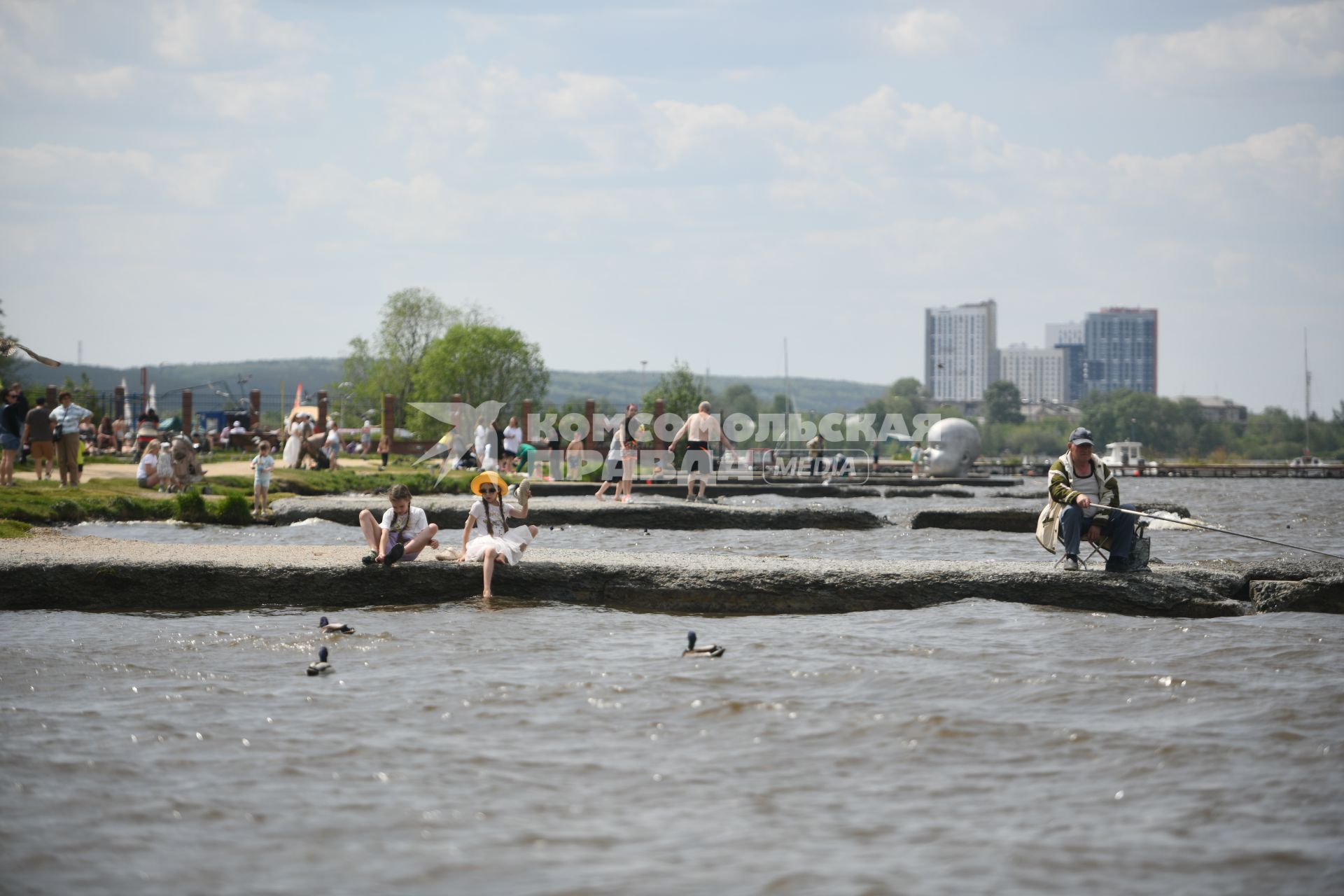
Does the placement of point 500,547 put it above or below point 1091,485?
below

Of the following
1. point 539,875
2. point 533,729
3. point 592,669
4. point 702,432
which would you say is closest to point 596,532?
point 702,432

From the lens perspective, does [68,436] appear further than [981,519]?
No

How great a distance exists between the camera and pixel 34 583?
36.2 feet

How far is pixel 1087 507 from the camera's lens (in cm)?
1032

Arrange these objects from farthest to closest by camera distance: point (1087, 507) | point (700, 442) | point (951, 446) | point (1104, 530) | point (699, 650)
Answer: point (951, 446)
point (700, 442)
point (1104, 530)
point (1087, 507)
point (699, 650)

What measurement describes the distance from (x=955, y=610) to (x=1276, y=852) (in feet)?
16.8

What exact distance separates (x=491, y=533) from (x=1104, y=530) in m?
A: 5.25

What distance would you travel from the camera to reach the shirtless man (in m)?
21.5

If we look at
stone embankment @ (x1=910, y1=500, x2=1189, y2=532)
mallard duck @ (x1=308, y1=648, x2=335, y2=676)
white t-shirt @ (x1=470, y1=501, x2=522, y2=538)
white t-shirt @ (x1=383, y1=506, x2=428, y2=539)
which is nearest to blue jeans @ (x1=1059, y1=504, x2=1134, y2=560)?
white t-shirt @ (x1=470, y1=501, x2=522, y2=538)

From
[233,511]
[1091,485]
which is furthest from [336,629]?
[233,511]

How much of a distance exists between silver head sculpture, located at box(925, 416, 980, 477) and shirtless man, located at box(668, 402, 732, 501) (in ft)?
74.1

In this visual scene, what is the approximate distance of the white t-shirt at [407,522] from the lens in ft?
36.0

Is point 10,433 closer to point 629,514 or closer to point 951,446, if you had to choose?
point 629,514

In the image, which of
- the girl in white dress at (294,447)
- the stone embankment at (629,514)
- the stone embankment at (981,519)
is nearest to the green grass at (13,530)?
the stone embankment at (629,514)
